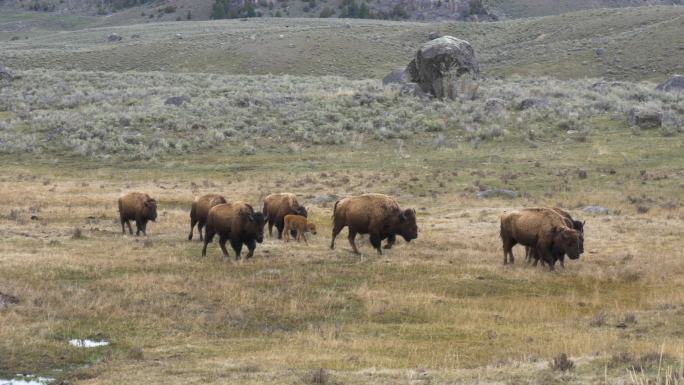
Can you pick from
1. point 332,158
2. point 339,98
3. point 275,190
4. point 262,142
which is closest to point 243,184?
point 275,190

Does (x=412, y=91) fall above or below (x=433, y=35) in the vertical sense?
below

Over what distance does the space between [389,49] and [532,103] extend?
2034 inches

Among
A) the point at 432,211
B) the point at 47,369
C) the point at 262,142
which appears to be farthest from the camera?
the point at 262,142

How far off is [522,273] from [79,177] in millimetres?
25223

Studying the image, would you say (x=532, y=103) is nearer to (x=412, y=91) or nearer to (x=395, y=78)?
(x=412, y=91)

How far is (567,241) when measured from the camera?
65.3ft

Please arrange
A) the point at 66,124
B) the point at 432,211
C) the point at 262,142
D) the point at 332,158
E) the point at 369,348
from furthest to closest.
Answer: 1. the point at 66,124
2. the point at 262,142
3. the point at 332,158
4. the point at 432,211
5. the point at 369,348

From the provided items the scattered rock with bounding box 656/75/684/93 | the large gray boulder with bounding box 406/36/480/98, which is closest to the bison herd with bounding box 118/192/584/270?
the large gray boulder with bounding box 406/36/480/98

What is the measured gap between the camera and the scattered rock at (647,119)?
46.4 m

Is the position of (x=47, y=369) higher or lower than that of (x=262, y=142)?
higher

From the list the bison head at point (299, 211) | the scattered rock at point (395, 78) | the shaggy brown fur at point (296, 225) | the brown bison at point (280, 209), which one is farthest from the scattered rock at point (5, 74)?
the shaggy brown fur at point (296, 225)

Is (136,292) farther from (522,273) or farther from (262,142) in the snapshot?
(262,142)

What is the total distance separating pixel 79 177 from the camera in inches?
1563

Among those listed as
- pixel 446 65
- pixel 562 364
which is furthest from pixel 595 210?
pixel 446 65
